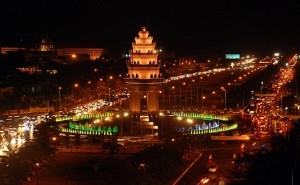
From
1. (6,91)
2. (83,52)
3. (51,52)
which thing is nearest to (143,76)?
(6,91)

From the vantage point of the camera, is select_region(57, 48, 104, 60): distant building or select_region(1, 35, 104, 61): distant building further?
select_region(57, 48, 104, 60): distant building

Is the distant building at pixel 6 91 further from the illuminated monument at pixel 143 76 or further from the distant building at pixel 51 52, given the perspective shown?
the distant building at pixel 51 52

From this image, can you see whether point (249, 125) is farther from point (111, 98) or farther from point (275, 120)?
point (111, 98)

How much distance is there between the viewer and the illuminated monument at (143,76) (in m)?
44.3

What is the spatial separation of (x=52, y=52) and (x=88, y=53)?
44.2ft

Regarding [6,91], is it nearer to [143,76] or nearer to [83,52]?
[143,76]

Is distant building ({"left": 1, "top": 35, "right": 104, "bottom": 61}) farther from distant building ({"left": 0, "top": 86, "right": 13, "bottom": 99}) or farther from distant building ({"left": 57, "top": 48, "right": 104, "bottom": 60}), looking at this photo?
distant building ({"left": 0, "top": 86, "right": 13, "bottom": 99})

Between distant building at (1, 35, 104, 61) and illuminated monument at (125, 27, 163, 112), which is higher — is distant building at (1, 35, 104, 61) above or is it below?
above

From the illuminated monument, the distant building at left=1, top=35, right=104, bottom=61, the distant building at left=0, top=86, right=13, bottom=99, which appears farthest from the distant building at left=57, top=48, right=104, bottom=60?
the illuminated monument

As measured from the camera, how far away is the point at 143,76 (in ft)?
146

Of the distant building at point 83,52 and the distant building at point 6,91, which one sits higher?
the distant building at point 83,52

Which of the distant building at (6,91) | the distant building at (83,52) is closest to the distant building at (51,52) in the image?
the distant building at (83,52)

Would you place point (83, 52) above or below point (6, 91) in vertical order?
above

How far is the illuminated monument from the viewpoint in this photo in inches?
1743
